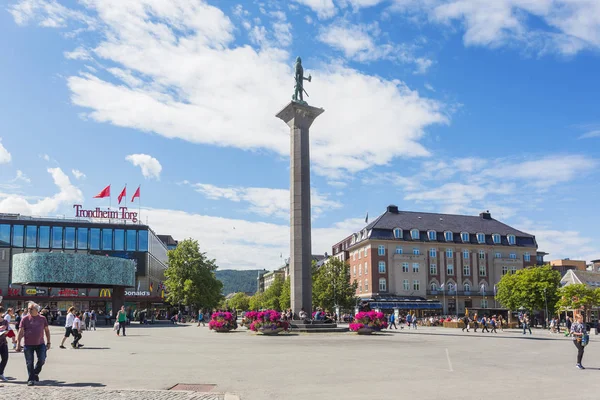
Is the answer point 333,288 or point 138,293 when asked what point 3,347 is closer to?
point 333,288

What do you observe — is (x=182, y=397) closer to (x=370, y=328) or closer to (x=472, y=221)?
(x=370, y=328)

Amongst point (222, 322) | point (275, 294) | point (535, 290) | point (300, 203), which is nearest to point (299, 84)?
point (300, 203)

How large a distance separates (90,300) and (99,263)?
31.1 meters

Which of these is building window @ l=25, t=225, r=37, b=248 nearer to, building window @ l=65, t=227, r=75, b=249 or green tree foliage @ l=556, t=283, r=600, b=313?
building window @ l=65, t=227, r=75, b=249

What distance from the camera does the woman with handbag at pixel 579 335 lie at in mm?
17062

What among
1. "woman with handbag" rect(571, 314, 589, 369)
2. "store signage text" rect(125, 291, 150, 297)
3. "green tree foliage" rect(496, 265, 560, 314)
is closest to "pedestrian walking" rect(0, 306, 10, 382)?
"woman with handbag" rect(571, 314, 589, 369)

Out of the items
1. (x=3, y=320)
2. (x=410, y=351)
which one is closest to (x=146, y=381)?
(x=3, y=320)

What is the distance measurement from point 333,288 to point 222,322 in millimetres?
43504

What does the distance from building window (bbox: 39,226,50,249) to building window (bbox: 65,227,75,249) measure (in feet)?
8.10

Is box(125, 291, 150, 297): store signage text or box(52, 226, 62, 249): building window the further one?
box(125, 291, 150, 297): store signage text

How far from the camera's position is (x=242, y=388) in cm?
1278

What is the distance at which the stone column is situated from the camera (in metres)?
39.6

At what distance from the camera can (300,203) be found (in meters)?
40.3

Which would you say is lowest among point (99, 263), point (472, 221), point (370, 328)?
point (370, 328)
